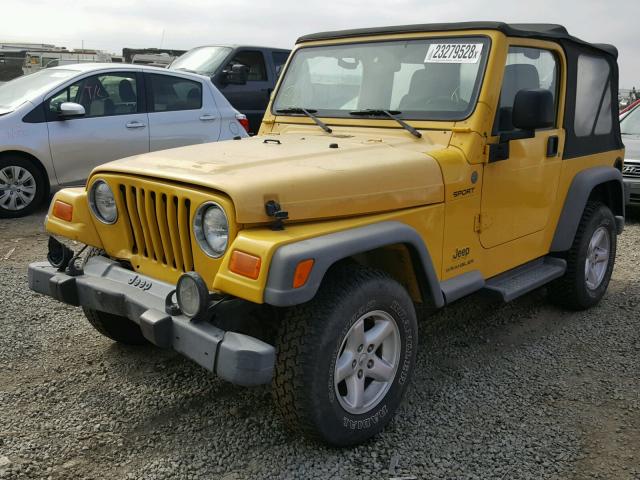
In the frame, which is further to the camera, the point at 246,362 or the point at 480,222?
the point at 480,222

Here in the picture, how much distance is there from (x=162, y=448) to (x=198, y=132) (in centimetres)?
559

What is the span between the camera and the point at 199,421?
3195mm

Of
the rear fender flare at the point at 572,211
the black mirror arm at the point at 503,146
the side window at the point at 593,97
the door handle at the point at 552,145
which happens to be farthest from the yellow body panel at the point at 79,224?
the side window at the point at 593,97

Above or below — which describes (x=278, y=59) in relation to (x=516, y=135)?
above

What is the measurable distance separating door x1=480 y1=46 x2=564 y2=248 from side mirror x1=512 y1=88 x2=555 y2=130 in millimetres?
159

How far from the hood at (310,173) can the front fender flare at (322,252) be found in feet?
0.54

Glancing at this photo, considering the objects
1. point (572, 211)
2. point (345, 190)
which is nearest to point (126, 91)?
point (572, 211)

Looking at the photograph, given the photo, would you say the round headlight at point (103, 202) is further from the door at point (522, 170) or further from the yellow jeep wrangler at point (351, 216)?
the door at point (522, 170)

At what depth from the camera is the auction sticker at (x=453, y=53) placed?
3607mm

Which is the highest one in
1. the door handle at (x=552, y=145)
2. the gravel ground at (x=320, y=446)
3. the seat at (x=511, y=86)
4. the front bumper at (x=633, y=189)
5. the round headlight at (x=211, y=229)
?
the seat at (x=511, y=86)

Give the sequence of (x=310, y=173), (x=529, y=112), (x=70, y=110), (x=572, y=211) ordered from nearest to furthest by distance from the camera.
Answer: (x=310, y=173)
(x=529, y=112)
(x=572, y=211)
(x=70, y=110)

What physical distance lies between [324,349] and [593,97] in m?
3.19

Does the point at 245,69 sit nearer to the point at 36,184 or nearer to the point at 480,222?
the point at 36,184

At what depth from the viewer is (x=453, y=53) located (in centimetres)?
367
